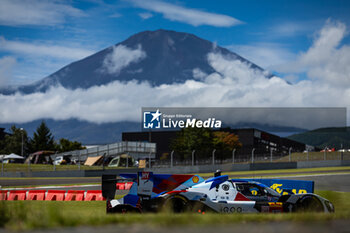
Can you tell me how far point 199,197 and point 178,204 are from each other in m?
0.65

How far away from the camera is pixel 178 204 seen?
37.5 ft

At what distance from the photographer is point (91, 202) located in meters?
17.0

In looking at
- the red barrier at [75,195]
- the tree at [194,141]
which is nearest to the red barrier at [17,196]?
the red barrier at [75,195]

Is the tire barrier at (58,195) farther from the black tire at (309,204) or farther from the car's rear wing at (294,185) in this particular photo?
the black tire at (309,204)

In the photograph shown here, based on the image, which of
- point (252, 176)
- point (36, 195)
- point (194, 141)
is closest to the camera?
point (36, 195)

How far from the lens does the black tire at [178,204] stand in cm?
1130

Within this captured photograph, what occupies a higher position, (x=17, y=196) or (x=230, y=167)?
(x=230, y=167)

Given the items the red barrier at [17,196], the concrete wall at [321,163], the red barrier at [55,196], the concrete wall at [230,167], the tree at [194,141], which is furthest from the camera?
the tree at [194,141]

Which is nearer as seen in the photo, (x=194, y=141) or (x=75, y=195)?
(x=75, y=195)

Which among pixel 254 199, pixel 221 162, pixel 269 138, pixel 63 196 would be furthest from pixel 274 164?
pixel 269 138

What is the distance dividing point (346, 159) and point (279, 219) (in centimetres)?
3898

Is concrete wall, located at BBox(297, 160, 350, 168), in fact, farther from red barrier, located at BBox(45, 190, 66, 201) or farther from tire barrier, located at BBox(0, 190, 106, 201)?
red barrier, located at BBox(45, 190, 66, 201)

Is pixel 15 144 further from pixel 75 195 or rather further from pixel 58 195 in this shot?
pixel 75 195

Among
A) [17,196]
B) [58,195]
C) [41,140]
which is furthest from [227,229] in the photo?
[41,140]
